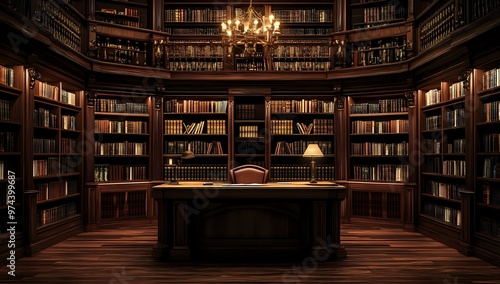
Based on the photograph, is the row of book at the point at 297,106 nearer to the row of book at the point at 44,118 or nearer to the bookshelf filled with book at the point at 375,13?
the bookshelf filled with book at the point at 375,13

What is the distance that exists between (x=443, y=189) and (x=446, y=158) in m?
0.48

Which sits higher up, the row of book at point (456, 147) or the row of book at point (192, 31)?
the row of book at point (192, 31)

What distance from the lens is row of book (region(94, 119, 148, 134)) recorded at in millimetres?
9164

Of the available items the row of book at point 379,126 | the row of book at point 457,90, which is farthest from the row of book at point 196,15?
the row of book at point 457,90

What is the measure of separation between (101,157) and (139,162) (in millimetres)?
773

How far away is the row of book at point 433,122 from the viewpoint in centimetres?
820

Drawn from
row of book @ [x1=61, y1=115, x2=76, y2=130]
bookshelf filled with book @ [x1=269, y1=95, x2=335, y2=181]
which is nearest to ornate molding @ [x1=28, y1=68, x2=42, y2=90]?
row of book @ [x1=61, y1=115, x2=76, y2=130]

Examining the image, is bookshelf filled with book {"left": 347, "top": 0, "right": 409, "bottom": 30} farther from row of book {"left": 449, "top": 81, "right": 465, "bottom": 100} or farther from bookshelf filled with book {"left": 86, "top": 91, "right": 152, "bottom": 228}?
bookshelf filled with book {"left": 86, "top": 91, "right": 152, "bottom": 228}

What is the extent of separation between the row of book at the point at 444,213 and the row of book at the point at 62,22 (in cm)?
595

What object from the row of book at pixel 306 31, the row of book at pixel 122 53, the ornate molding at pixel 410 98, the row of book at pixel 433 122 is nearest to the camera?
the row of book at pixel 433 122

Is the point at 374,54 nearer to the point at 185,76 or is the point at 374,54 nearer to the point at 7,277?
the point at 185,76

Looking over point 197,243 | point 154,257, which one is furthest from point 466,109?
point 154,257

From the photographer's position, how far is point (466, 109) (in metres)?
6.94

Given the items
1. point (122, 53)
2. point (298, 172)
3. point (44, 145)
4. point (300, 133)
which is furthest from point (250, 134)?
point (44, 145)
